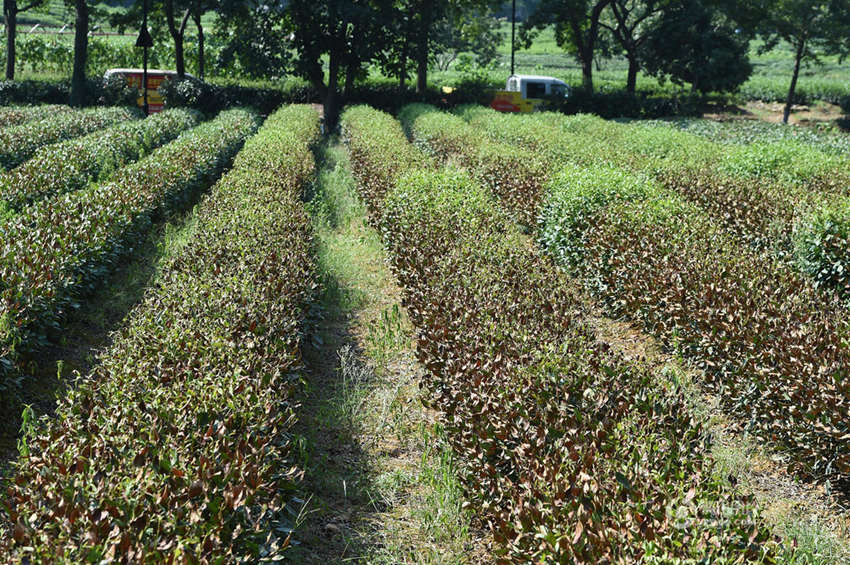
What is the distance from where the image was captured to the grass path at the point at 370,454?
14.9 ft

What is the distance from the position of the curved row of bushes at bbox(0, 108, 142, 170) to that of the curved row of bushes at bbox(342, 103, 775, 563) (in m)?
11.3

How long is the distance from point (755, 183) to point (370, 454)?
8.49m

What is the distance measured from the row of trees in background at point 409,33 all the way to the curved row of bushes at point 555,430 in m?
26.3

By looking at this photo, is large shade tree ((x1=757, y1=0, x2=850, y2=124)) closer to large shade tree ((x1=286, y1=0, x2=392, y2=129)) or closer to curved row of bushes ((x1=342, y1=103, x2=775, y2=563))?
large shade tree ((x1=286, y1=0, x2=392, y2=129))

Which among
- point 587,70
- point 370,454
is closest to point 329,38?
point 587,70

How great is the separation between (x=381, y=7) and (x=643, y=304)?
90.1 ft

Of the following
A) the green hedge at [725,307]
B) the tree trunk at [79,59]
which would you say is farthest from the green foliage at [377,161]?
the tree trunk at [79,59]

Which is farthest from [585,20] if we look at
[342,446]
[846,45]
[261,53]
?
[342,446]

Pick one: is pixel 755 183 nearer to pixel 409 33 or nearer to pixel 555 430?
pixel 555 430

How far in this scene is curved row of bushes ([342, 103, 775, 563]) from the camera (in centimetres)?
307

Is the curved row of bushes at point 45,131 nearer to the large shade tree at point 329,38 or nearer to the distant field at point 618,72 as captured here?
the large shade tree at point 329,38

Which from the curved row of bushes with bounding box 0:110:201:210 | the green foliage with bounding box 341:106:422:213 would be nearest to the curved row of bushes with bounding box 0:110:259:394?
the curved row of bushes with bounding box 0:110:201:210

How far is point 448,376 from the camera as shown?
202 inches

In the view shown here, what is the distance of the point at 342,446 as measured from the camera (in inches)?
230
